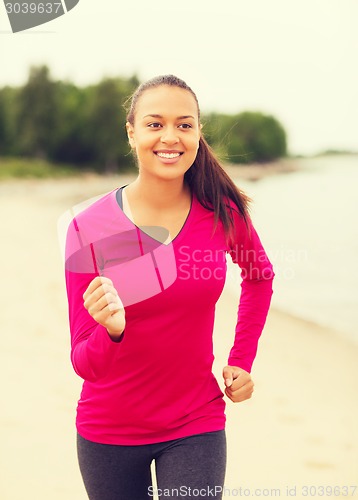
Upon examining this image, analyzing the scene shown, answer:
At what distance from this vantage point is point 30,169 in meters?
36.7

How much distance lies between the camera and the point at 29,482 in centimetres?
366

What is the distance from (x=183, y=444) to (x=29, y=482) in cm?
220

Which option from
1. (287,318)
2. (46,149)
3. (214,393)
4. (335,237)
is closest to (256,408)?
(214,393)

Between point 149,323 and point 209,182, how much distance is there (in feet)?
1.62

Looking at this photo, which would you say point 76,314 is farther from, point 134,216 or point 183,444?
point 183,444

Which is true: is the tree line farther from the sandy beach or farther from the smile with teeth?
the smile with teeth

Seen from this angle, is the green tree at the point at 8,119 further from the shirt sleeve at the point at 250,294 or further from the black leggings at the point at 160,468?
the black leggings at the point at 160,468

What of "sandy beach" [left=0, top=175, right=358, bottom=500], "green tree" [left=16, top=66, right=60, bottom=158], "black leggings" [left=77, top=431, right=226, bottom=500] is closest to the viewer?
"black leggings" [left=77, top=431, right=226, bottom=500]

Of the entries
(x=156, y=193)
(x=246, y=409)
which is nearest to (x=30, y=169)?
(x=246, y=409)

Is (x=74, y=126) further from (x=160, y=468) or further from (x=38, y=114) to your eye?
(x=160, y=468)

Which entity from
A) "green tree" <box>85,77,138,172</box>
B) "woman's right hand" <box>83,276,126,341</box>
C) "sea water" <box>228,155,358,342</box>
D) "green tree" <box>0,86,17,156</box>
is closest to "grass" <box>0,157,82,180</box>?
"green tree" <box>0,86,17,156</box>

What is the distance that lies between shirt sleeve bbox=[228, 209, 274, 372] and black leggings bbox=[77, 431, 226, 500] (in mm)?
295

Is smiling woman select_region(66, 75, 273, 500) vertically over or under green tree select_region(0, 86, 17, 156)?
over

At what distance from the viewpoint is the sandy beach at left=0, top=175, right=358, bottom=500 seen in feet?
12.7
